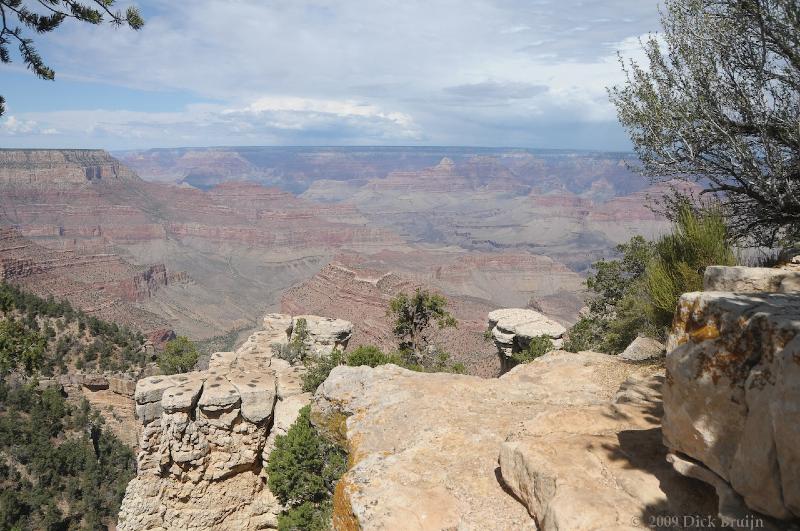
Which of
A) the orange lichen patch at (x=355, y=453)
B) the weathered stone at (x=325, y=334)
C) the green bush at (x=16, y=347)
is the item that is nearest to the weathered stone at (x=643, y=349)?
the orange lichen patch at (x=355, y=453)

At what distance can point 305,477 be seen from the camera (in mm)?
12461

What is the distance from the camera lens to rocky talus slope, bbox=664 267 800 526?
360 cm

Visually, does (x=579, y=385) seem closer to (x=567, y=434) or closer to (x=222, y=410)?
(x=567, y=434)

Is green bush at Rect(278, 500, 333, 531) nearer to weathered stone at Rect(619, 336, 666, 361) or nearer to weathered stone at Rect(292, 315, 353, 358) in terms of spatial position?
weathered stone at Rect(619, 336, 666, 361)

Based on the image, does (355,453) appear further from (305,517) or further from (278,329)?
(278,329)

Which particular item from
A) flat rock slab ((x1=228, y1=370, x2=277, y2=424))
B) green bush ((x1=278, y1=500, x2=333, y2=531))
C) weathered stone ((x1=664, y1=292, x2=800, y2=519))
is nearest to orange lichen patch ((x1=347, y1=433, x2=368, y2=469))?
weathered stone ((x1=664, y1=292, x2=800, y2=519))

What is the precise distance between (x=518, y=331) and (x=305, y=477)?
53.4 ft

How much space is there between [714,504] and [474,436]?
3.51m

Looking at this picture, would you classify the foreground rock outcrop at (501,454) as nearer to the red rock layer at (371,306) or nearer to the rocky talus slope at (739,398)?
the rocky talus slope at (739,398)

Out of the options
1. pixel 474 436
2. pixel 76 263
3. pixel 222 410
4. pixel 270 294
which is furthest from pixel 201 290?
pixel 474 436

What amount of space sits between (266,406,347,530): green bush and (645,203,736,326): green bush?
26.3 feet

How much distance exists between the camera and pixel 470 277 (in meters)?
136

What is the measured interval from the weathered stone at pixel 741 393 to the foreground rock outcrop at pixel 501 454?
803mm

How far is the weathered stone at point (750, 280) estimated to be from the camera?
618cm
